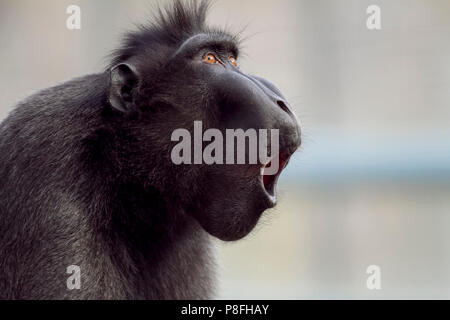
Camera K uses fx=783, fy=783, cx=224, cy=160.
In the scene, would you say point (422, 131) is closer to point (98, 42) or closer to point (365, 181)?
point (365, 181)

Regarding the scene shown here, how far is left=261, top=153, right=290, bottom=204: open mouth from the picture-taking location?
4297mm

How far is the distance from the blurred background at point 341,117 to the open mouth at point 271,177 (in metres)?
6.39

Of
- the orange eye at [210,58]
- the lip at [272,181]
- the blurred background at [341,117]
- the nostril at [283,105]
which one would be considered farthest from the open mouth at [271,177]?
the blurred background at [341,117]

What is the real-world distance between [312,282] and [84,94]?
7.19m

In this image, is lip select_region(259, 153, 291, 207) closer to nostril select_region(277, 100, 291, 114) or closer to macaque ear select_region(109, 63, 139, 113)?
nostril select_region(277, 100, 291, 114)

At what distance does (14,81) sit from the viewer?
11.7 meters

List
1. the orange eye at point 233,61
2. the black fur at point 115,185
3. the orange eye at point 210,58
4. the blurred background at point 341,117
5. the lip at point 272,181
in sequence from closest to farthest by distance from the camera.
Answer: the black fur at point 115,185, the lip at point 272,181, the orange eye at point 210,58, the orange eye at point 233,61, the blurred background at point 341,117

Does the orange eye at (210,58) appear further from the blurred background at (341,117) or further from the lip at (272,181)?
the blurred background at (341,117)

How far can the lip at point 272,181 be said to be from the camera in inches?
168

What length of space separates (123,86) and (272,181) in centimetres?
100

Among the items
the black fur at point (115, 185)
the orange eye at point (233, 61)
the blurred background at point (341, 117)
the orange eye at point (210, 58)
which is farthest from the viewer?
the blurred background at point (341, 117)

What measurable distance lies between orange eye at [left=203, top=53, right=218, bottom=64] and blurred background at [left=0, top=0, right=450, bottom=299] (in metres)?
6.23

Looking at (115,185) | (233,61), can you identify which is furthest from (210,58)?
(115,185)

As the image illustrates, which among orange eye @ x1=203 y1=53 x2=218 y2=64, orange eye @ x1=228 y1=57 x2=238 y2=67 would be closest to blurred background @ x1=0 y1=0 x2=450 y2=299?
orange eye @ x1=228 y1=57 x2=238 y2=67
